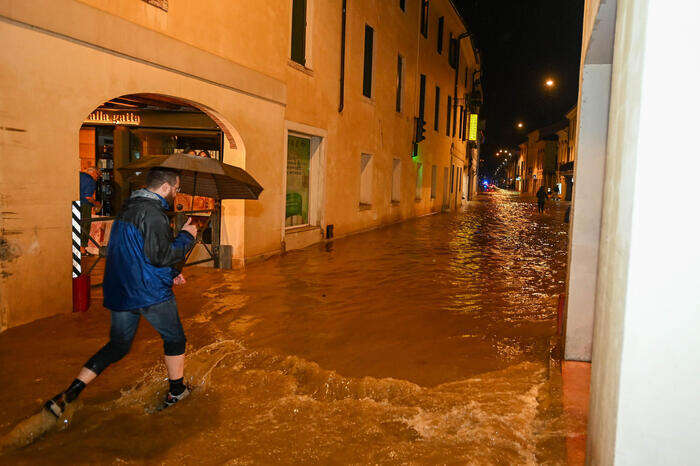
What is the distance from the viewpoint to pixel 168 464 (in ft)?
11.5

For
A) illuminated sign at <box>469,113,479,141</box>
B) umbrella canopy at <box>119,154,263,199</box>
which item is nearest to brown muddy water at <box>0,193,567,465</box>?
umbrella canopy at <box>119,154,263,199</box>

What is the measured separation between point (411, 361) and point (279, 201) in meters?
7.03

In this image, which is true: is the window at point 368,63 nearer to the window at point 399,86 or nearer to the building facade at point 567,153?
the window at point 399,86

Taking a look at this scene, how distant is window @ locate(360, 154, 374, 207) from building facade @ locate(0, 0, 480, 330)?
0.04m

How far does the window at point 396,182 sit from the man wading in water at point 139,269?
1770 cm

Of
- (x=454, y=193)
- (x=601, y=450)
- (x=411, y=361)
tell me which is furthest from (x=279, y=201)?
(x=454, y=193)

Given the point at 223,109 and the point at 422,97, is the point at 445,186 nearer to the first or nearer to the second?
the point at 422,97

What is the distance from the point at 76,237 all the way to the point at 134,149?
9.78m

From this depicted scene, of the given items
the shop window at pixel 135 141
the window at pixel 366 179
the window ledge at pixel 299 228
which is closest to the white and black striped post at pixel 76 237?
the shop window at pixel 135 141

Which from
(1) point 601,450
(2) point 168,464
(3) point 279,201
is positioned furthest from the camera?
(3) point 279,201

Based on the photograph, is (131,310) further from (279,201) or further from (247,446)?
(279,201)

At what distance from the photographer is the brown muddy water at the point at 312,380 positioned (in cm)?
371

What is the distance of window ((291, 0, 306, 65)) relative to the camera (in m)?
12.5

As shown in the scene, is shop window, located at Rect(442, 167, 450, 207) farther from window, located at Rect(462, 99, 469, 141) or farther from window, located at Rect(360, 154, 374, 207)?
window, located at Rect(360, 154, 374, 207)
